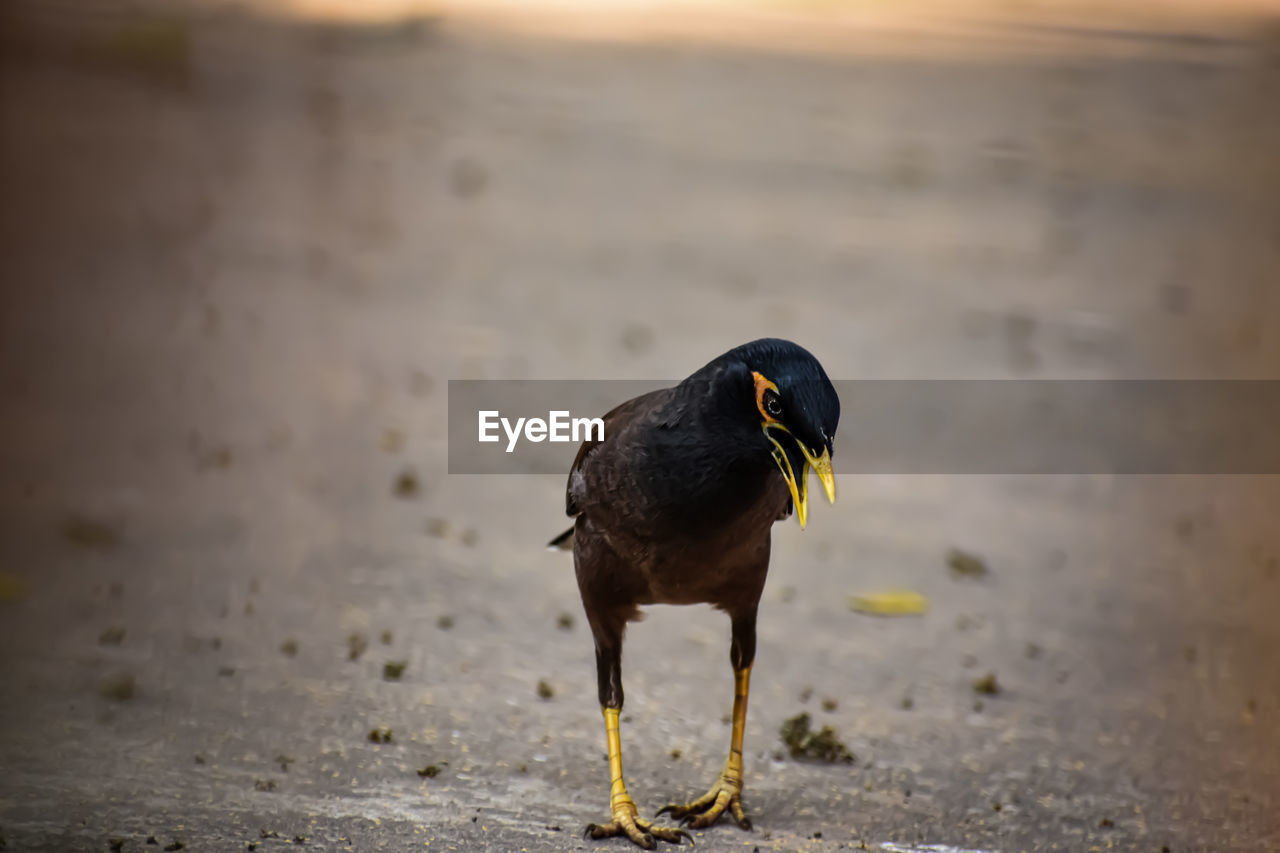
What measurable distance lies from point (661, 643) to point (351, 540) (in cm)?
153

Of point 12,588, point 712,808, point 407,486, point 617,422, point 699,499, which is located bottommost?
point 712,808

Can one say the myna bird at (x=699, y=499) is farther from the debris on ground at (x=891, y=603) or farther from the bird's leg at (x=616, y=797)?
the debris on ground at (x=891, y=603)

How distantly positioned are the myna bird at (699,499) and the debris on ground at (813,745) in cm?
46

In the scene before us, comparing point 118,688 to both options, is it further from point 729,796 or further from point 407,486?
point 407,486

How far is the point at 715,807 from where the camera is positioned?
304 centimetres

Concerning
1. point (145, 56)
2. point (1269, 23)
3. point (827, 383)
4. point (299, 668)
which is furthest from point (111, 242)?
point (1269, 23)

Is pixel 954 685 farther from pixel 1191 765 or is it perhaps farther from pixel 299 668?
pixel 299 668

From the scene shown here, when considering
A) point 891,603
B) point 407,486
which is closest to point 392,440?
point 407,486

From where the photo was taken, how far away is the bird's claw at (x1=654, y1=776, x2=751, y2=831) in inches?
118

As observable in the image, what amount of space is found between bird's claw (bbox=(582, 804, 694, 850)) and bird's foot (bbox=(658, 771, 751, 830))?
0.28 feet

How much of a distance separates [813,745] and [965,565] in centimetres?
204

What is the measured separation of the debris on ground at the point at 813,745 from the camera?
3498mm

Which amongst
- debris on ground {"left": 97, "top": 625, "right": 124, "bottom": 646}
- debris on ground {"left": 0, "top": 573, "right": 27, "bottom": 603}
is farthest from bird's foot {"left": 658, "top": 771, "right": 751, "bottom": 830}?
debris on ground {"left": 0, "top": 573, "right": 27, "bottom": 603}

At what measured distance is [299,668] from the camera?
13.3ft
